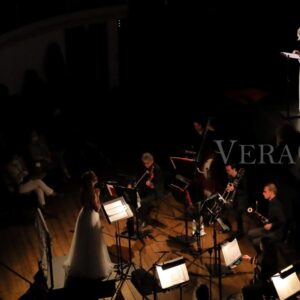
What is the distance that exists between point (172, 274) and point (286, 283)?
4.16 ft

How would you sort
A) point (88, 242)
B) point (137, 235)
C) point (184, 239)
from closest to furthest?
point (88, 242) → point (184, 239) → point (137, 235)

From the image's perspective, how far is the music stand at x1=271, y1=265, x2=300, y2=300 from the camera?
7.84 metres

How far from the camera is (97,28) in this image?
1523 cm

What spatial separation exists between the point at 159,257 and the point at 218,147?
2164 millimetres

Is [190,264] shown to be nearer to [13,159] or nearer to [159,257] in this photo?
[159,257]

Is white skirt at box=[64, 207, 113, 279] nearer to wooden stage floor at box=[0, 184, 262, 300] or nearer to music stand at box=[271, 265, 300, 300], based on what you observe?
wooden stage floor at box=[0, 184, 262, 300]

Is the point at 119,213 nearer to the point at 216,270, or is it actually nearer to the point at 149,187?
the point at 149,187

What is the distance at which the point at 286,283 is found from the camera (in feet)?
26.0

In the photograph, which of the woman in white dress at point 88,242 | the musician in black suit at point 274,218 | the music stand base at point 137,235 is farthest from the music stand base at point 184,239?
the woman in white dress at point 88,242

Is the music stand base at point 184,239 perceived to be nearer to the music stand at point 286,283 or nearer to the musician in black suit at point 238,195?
the musician in black suit at point 238,195

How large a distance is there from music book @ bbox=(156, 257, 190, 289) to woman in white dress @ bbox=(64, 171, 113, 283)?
2.96 ft

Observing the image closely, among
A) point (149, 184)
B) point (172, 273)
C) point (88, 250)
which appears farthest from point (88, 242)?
point (149, 184)

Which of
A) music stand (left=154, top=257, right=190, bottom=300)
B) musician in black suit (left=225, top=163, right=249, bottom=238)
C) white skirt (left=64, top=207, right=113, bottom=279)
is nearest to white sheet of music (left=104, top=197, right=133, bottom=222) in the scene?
white skirt (left=64, top=207, right=113, bottom=279)

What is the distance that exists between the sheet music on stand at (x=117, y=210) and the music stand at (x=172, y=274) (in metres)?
1.12
